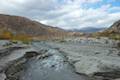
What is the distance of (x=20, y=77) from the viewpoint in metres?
18.8

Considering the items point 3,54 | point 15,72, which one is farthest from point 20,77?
point 3,54

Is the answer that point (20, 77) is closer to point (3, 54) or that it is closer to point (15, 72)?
point (15, 72)

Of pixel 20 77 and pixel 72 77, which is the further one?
pixel 20 77

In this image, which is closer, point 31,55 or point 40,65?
point 40,65

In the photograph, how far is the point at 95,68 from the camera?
1781 cm

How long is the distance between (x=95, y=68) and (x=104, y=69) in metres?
0.75

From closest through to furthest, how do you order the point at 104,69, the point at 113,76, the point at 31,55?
the point at 113,76 < the point at 104,69 < the point at 31,55

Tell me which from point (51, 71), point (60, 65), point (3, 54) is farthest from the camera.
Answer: point (3, 54)

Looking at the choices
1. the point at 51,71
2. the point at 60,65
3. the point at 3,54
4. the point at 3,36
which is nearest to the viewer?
the point at 51,71

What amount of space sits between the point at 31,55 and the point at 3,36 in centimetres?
7200

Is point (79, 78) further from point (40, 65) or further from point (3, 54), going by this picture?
point (3, 54)

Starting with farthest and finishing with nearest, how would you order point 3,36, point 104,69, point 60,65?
point 3,36 → point 60,65 → point 104,69

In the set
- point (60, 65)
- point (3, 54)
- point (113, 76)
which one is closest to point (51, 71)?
point (60, 65)

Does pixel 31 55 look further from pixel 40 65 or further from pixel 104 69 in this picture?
pixel 104 69
